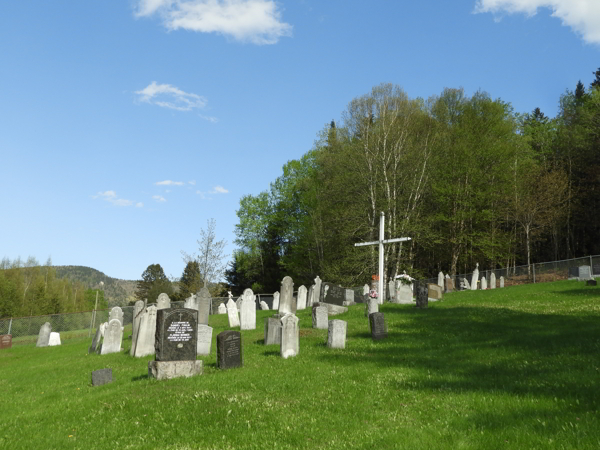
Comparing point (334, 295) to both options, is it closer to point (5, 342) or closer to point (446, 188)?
point (446, 188)

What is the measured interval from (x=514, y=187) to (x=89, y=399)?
3709 cm

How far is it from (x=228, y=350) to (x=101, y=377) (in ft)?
9.82

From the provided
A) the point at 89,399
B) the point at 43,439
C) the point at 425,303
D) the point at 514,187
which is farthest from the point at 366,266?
the point at 43,439

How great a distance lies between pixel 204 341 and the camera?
14.1 meters

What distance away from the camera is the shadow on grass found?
329 inches

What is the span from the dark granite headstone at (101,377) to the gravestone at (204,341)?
317 centimetres

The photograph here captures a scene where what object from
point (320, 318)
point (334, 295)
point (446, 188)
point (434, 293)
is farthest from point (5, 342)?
point (446, 188)

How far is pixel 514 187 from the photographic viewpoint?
3875cm

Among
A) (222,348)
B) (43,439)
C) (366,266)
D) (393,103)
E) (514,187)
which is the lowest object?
(43,439)

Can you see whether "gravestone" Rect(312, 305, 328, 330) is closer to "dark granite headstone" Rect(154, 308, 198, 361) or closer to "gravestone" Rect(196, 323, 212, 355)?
"gravestone" Rect(196, 323, 212, 355)

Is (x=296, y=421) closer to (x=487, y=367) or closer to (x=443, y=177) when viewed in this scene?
(x=487, y=367)

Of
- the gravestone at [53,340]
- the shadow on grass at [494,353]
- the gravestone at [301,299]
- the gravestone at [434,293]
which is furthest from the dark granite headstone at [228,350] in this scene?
the gravestone at [53,340]

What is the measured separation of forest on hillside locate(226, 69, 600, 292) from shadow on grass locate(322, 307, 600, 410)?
16.7 metres

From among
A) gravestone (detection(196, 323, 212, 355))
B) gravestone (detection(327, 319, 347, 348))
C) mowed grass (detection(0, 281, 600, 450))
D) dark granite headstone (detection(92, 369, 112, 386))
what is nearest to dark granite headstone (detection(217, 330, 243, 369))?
mowed grass (detection(0, 281, 600, 450))
